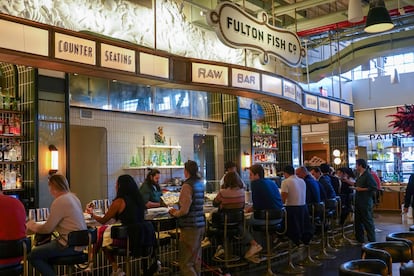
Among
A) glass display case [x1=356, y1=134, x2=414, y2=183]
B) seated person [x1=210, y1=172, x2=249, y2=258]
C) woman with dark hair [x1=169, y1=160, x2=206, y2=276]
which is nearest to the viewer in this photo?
woman with dark hair [x1=169, y1=160, x2=206, y2=276]

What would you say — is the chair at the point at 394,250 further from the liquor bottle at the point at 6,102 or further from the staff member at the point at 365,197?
the liquor bottle at the point at 6,102

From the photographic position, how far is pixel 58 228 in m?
4.26

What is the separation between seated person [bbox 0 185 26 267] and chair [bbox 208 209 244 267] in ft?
8.53

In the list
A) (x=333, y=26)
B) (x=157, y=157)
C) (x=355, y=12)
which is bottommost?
(x=157, y=157)

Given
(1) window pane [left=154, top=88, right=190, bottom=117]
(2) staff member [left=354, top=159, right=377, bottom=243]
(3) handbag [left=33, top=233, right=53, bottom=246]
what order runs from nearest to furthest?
(3) handbag [left=33, top=233, right=53, bottom=246], (2) staff member [left=354, top=159, right=377, bottom=243], (1) window pane [left=154, top=88, right=190, bottom=117]

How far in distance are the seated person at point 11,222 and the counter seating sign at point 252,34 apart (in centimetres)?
295

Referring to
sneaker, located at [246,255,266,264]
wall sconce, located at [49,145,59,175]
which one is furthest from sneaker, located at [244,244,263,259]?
wall sconce, located at [49,145,59,175]

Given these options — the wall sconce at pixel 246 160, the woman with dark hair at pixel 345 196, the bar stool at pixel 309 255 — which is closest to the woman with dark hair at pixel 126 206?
the bar stool at pixel 309 255

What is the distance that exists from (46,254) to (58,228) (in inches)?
9.7

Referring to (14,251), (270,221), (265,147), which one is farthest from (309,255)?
(265,147)

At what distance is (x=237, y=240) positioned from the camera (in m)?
6.55

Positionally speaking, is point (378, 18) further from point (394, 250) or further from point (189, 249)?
point (189, 249)

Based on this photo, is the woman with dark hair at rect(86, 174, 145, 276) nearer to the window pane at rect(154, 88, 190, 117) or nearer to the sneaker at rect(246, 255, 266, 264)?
the sneaker at rect(246, 255, 266, 264)

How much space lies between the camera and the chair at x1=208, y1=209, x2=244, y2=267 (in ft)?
19.3
